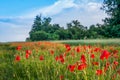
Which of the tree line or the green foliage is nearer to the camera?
the tree line

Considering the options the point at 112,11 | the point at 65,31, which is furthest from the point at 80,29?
the point at 112,11

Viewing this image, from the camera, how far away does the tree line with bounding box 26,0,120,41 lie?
152ft

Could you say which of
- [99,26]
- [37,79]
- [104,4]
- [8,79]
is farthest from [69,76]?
[99,26]

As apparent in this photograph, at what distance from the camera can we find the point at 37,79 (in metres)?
9.69

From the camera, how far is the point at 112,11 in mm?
47781

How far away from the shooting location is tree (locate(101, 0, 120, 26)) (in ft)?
151

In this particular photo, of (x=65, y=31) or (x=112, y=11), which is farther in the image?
(x=65, y=31)

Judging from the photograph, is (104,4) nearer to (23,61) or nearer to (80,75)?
(23,61)

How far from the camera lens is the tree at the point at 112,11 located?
4591 cm

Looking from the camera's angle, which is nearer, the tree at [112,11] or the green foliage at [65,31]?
the tree at [112,11]

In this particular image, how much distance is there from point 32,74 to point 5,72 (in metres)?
2.14

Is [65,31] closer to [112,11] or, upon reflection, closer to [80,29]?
[80,29]

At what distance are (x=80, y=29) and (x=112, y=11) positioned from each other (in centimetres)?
1923

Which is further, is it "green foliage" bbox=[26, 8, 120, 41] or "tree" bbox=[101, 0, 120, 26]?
"green foliage" bbox=[26, 8, 120, 41]
